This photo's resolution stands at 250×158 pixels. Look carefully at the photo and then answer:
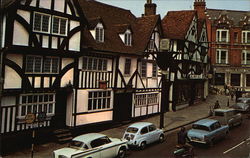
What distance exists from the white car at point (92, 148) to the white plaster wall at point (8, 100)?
425 cm

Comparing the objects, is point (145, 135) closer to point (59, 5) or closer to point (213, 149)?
point (213, 149)

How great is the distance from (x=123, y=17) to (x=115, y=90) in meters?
9.94

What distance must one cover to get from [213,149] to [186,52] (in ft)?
54.4

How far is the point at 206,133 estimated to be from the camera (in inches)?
590

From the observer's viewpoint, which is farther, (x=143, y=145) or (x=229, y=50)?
(x=229, y=50)

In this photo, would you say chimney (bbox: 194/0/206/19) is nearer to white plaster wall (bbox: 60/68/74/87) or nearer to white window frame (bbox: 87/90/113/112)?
white window frame (bbox: 87/90/113/112)

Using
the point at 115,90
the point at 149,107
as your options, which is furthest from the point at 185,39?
the point at 115,90

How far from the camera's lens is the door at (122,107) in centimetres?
2046

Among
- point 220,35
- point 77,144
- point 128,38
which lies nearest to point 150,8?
point 128,38

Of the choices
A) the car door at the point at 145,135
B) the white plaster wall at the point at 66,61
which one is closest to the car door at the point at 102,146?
the car door at the point at 145,135

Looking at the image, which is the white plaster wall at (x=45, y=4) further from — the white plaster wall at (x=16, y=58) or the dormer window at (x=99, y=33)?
the dormer window at (x=99, y=33)

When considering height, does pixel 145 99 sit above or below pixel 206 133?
above

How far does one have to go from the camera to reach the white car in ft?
37.0

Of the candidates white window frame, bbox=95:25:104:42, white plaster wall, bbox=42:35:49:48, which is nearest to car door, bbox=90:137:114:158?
white plaster wall, bbox=42:35:49:48
